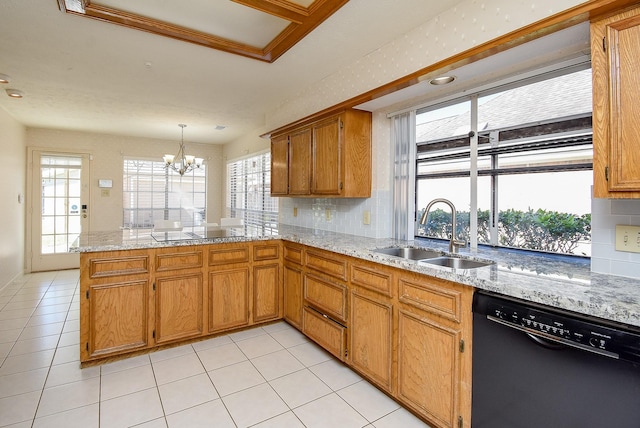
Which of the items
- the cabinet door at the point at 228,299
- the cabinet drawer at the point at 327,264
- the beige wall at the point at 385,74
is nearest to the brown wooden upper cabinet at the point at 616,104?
the beige wall at the point at 385,74

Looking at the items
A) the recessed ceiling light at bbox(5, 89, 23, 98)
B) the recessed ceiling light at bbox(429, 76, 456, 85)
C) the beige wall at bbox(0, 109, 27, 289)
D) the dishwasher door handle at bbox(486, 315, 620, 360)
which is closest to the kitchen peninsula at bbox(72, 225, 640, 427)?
the dishwasher door handle at bbox(486, 315, 620, 360)

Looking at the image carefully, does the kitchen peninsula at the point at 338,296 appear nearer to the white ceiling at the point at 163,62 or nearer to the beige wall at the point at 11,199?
the white ceiling at the point at 163,62

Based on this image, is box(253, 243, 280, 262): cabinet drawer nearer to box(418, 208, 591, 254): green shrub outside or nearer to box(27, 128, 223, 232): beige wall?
box(418, 208, 591, 254): green shrub outside

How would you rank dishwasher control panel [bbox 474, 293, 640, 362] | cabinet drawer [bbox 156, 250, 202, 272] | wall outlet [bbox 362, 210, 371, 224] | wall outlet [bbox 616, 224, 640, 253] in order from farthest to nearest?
wall outlet [bbox 362, 210, 371, 224]
cabinet drawer [bbox 156, 250, 202, 272]
wall outlet [bbox 616, 224, 640, 253]
dishwasher control panel [bbox 474, 293, 640, 362]

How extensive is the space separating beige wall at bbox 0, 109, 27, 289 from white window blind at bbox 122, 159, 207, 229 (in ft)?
4.80

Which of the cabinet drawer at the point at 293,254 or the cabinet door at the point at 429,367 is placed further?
the cabinet drawer at the point at 293,254

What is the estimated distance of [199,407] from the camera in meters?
2.01

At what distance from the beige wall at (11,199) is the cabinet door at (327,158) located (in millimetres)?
4255

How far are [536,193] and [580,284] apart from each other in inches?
33.8

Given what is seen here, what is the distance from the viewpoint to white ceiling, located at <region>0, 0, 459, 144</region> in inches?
85.8

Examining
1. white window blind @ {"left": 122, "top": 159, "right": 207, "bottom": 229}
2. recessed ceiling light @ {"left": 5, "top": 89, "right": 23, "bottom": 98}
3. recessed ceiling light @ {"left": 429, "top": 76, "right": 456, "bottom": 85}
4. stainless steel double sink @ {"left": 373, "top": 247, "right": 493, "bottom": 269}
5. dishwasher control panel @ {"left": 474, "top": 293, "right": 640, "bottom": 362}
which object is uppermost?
recessed ceiling light @ {"left": 5, "top": 89, "right": 23, "bottom": 98}

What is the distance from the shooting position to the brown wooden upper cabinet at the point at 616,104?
1286mm

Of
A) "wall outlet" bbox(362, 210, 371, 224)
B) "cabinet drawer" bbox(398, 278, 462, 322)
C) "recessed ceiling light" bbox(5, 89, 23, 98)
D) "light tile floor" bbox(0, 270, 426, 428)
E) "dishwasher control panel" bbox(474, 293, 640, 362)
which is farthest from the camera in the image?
"recessed ceiling light" bbox(5, 89, 23, 98)

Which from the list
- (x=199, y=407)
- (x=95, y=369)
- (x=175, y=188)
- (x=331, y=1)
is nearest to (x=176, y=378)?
(x=199, y=407)
